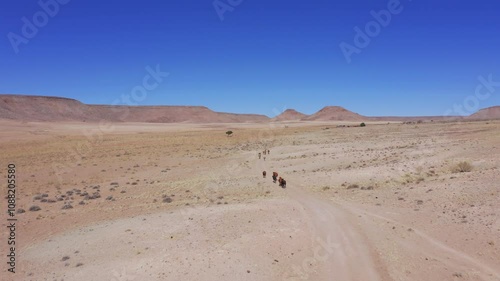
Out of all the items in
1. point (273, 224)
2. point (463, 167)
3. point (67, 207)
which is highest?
point (463, 167)

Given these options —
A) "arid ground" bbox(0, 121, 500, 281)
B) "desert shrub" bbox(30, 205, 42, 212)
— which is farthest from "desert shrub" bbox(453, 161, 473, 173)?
"desert shrub" bbox(30, 205, 42, 212)

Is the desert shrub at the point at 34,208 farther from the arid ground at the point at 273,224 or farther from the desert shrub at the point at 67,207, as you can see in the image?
the desert shrub at the point at 67,207

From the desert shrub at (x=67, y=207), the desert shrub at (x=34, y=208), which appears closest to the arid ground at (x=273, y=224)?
the desert shrub at (x=67, y=207)

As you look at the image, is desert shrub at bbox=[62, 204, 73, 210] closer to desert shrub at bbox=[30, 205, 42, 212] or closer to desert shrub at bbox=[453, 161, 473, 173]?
desert shrub at bbox=[30, 205, 42, 212]

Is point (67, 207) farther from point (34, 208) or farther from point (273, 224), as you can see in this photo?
point (273, 224)

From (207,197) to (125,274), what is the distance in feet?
31.1

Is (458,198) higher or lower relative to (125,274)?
higher

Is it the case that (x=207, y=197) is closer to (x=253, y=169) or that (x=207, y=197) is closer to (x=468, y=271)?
(x=253, y=169)

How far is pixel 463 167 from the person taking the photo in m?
21.5

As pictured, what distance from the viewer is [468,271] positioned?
10.4m

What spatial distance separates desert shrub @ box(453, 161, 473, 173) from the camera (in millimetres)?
21312

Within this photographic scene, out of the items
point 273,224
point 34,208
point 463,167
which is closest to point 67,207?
point 34,208

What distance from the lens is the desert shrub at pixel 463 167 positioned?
21.3 m

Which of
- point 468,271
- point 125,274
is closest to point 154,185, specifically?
point 125,274
